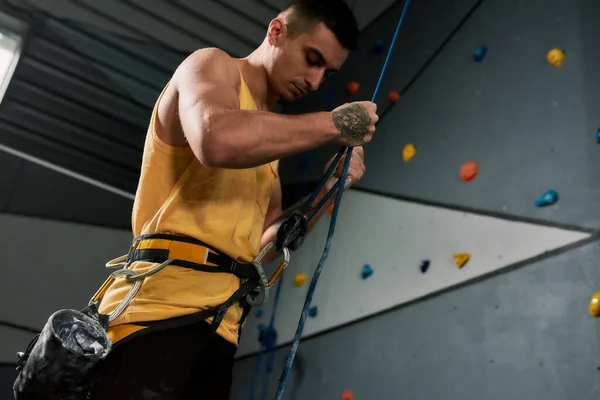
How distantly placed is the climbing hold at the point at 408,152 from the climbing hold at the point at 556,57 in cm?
60

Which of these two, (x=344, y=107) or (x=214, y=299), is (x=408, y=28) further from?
(x=214, y=299)

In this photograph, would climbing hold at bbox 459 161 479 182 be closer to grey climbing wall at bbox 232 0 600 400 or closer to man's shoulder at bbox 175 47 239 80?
grey climbing wall at bbox 232 0 600 400

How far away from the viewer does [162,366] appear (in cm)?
102

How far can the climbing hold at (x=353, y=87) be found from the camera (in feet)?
9.50

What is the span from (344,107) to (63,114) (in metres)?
2.97

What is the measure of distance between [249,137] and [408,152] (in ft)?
4.61

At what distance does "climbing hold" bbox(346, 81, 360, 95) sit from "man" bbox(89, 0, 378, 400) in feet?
5.33

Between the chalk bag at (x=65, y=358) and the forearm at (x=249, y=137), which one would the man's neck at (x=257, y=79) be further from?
the chalk bag at (x=65, y=358)

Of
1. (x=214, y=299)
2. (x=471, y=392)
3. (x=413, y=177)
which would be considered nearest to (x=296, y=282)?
(x=413, y=177)

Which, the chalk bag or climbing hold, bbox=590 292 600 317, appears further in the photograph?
climbing hold, bbox=590 292 600 317

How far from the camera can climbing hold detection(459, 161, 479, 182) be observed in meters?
A: 1.91

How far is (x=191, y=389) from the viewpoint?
1.08 meters

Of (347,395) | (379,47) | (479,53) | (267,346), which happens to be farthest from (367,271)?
(379,47)

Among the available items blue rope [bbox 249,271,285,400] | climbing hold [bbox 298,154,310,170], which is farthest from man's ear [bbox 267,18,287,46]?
climbing hold [bbox 298,154,310,170]
